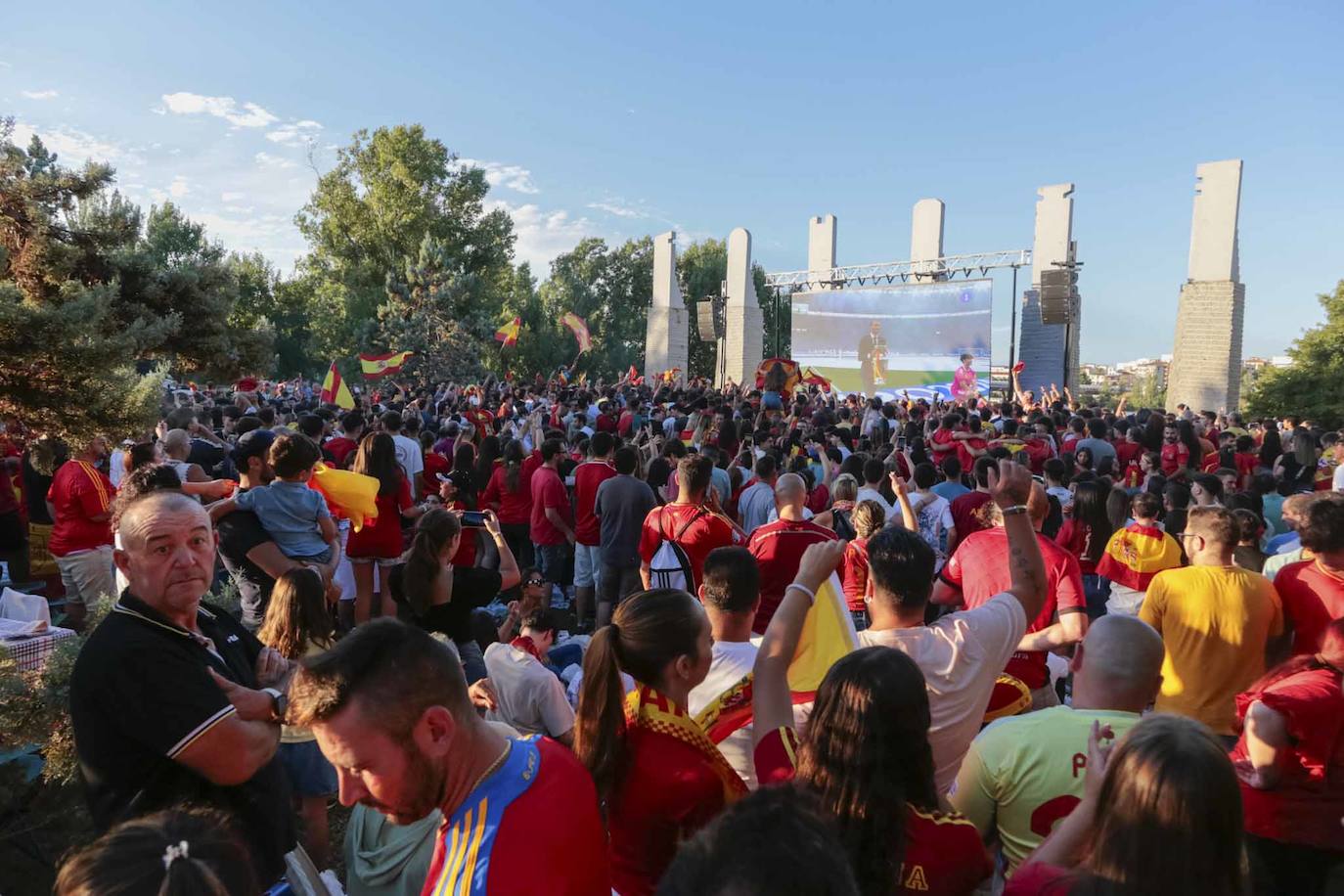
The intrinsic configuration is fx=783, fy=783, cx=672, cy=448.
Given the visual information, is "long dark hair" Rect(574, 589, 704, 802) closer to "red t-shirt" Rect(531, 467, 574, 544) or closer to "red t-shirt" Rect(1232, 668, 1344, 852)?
"red t-shirt" Rect(1232, 668, 1344, 852)

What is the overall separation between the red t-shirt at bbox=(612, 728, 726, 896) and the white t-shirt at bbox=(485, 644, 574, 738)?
124cm

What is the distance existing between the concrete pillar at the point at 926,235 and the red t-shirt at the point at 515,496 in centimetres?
2161

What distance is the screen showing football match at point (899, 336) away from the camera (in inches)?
992

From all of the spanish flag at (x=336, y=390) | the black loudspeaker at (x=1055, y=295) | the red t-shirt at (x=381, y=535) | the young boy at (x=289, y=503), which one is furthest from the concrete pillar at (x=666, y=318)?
the young boy at (x=289, y=503)

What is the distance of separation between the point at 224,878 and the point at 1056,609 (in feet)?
12.1

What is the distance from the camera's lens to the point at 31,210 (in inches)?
128

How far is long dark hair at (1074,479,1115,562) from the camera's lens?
220 inches

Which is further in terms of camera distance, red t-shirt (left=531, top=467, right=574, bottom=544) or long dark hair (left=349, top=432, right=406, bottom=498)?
red t-shirt (left=531, top=467, right=574, bottom=544)

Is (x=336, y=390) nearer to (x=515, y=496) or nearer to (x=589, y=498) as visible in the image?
(x=515, y=496)

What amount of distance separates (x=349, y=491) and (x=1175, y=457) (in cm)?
925

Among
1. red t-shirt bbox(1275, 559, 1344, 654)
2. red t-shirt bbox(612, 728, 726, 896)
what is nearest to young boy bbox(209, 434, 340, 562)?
red t-shirt bbox(612, 728, 726, 896)

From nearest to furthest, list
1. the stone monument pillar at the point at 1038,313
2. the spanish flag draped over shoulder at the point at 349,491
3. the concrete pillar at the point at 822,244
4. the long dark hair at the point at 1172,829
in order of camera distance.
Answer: the long dark hair at the point at 1172,829 < the spanish flag draped over shoulder at the point at 349,491 < the stone monument pillar at the point at 1038,313 < the concrete pillar at the point at 822,244

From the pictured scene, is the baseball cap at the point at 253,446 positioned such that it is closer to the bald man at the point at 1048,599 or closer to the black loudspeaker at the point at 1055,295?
the bald man at the point at 1048,599

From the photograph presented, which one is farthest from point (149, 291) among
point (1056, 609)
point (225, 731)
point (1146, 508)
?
point (1146, 508)
